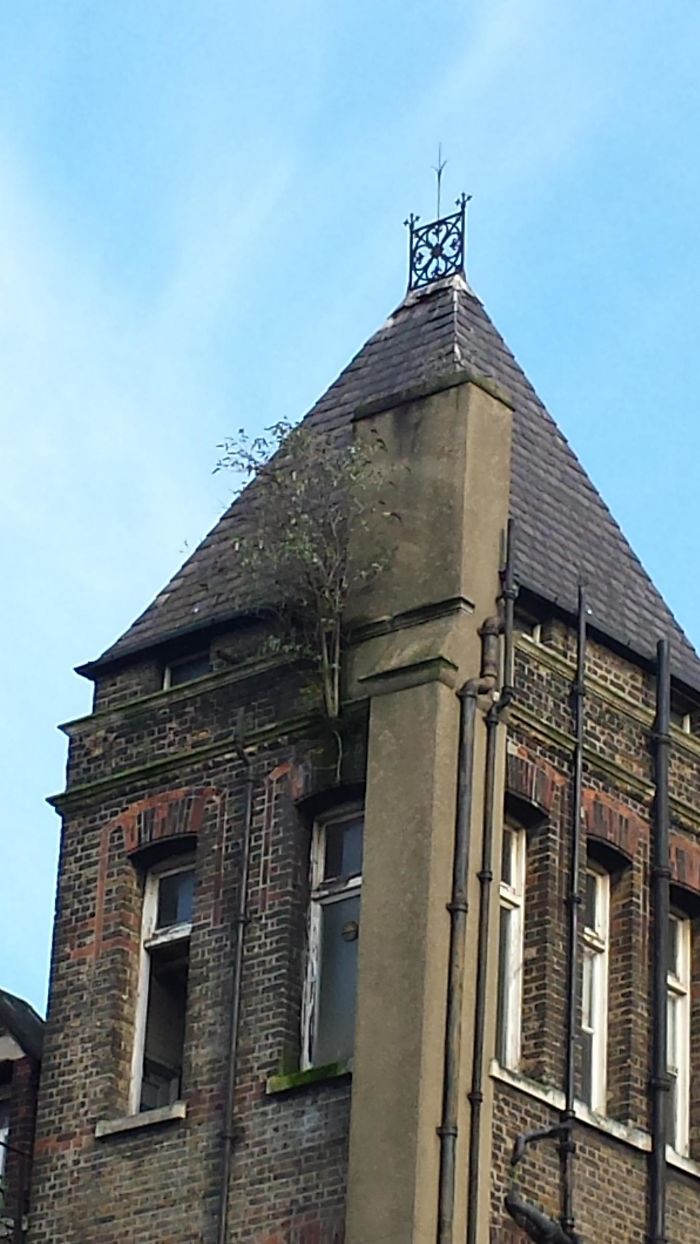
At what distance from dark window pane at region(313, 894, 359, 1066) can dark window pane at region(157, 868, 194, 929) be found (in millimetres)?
1530

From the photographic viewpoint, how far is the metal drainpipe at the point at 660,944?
2364 cm

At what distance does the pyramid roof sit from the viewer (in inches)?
1051

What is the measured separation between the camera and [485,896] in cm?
2300

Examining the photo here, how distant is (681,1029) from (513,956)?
241cm

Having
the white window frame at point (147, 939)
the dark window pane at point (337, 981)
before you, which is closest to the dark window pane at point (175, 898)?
the white window frame at point (147, 939)

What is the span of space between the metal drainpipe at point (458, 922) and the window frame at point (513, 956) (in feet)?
3.08

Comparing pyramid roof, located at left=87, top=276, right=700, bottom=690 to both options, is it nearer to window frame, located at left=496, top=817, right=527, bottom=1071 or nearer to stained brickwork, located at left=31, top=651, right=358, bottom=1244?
stained brickwork, located at left=31, top=651, right=358, bottom=1244

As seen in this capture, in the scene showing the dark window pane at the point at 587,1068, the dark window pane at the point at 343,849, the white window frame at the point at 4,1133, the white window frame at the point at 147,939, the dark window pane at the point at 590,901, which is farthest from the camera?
the white window frame at the point at 4,1133

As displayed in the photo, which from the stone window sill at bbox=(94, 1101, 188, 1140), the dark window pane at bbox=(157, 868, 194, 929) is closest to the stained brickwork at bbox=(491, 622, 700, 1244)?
the stone window sill at bbox=(94, 1101, 188, 1140)

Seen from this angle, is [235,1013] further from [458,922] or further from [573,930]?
[573,930]

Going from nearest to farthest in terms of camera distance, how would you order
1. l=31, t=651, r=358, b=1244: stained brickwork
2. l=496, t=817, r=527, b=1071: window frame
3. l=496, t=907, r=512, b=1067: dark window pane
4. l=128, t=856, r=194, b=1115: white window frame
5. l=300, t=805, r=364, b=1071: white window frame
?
l=31, t=651, r=358, b=1244: stained brickwork
l=496, t=907, r=512, b=1067: dark window pane
l=496, t=817, r=527, b=1071: window frame
l=300, t=805, r=364, b=1071: white window frame
l=128, t=856, r=194, b=1115: white window frame

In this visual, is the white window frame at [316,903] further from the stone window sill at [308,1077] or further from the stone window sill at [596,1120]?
the stone window sill at [596,1120]

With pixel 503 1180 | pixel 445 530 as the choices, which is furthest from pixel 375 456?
pixel 503 1180

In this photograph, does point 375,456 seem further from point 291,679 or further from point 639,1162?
point 639,1162
